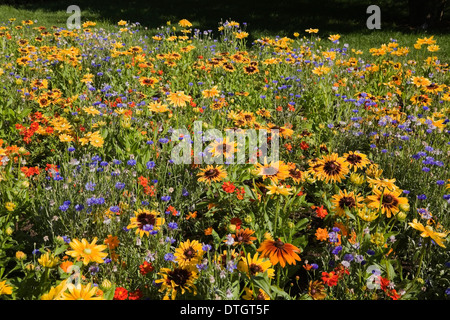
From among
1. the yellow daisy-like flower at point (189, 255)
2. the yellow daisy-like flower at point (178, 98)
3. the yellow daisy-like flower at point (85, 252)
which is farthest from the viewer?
the yellow daisy-like flower at point (178, 98)

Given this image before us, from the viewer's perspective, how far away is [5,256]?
2275mm

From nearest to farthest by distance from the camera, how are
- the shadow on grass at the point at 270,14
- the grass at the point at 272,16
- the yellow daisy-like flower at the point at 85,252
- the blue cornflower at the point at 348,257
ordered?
the yellow daisy-like flower at the point at 85,252, the blue cornflower at the point at 348,257, the grass at the point at 272,16, the shadow on grass at the point at 270,14

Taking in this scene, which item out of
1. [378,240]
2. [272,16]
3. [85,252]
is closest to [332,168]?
[378,240]

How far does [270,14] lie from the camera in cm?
1054

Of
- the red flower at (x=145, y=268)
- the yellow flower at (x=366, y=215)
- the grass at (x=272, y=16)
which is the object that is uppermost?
the grass at (x=272, y=16)

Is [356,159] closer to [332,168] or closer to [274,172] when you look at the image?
[332,168]

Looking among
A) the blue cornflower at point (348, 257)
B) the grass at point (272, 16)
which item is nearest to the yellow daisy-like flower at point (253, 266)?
the blue cornflower at point (348, 257)

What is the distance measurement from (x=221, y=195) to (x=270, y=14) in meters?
9.07

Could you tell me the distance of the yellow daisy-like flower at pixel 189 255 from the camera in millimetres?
1908

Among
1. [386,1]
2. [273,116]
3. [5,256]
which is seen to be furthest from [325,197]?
[386,1]

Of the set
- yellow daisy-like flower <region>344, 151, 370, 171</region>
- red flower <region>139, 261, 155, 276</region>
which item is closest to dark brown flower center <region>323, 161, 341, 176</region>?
yellow daisy-like flower <region>344, 151, 370, 171</region>

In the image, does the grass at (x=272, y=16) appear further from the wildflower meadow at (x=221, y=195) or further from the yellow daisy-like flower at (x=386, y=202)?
the yellow daisy-like flower at (x=386, y=202)

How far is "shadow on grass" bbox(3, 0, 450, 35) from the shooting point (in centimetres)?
952
